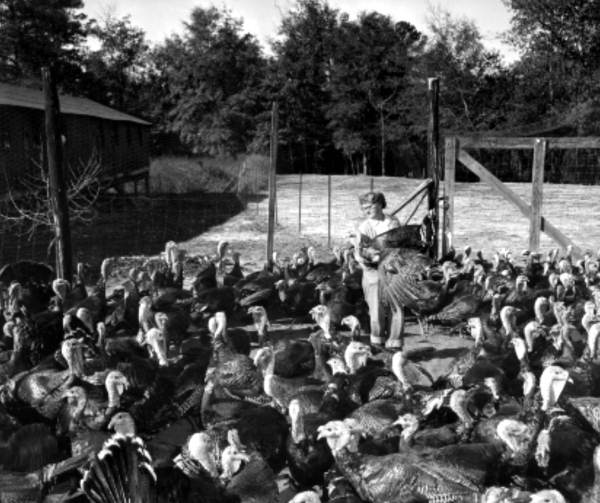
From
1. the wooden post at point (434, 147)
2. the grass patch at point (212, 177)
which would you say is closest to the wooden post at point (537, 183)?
the wooden post at point (434, 147)

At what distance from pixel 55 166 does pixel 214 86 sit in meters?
34.0

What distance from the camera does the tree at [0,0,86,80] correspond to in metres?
35.3

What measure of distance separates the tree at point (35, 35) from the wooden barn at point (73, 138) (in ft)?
32.9

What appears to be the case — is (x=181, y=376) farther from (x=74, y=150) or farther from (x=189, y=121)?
(x=189, y=121)

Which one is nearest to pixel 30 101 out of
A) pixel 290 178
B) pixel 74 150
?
pixel 74 150

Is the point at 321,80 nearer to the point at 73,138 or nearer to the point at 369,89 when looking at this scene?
the point at 369,89

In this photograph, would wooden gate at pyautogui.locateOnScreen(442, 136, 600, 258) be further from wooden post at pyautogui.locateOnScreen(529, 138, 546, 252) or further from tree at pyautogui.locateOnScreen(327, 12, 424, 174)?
tree at pyautogui.locateOnScreen(327, 12, 424, 174)

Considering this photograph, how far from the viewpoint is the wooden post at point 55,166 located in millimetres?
6547

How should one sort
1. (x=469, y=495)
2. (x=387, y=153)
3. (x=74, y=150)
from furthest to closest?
(x=387, y=153), (x=74, y=150), (x=469, y=495)

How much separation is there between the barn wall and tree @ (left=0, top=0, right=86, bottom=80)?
9776 millimetres

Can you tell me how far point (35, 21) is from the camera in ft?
118

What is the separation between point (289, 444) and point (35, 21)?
36.4 m

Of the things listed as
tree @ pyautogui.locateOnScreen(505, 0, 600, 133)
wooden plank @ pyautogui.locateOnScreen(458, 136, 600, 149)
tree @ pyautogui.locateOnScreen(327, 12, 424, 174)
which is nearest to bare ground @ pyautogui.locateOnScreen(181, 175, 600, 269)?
wooden plank @ pyautogui.locateOnScreen(458, 136, 600, 149)

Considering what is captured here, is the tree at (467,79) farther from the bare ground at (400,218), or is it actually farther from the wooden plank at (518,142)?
the wooden plank at (518,142)
